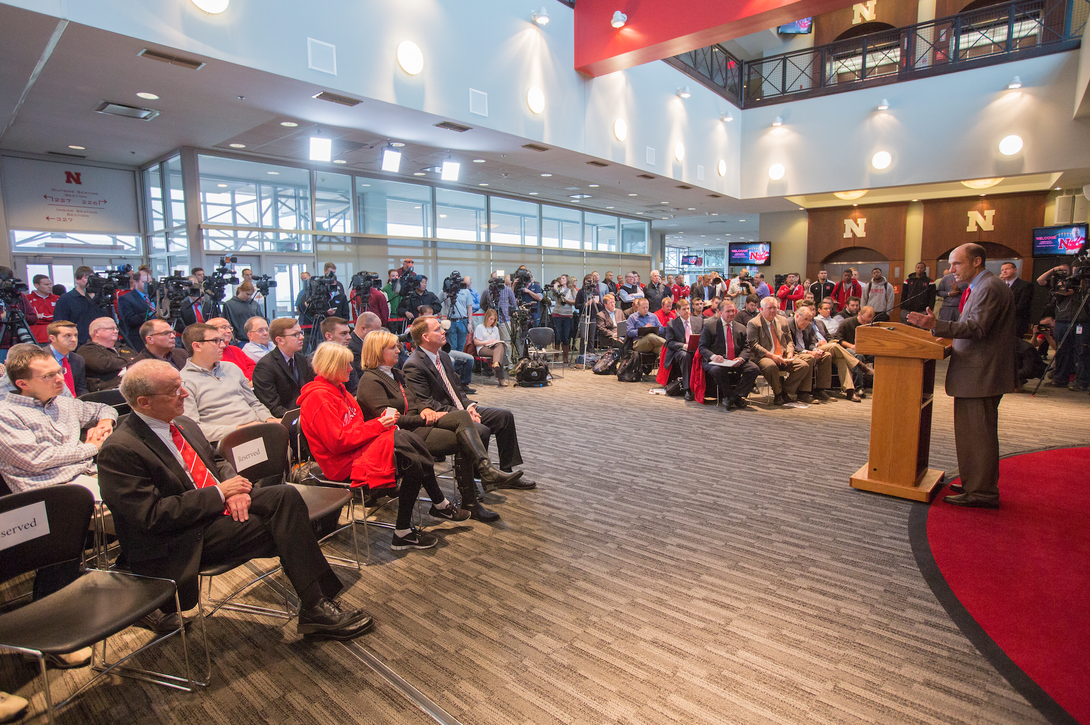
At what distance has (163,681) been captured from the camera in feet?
7.10

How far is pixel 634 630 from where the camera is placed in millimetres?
2463

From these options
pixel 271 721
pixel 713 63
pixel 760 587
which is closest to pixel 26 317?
pixel 271 721

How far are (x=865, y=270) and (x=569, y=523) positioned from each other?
14.3 m

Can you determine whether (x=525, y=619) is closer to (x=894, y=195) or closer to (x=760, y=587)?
(x=760, y=587)

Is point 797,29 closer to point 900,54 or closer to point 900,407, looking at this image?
point 900,54

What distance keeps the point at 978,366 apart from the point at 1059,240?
38.2ft

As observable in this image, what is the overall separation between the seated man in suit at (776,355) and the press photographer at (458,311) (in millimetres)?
4754

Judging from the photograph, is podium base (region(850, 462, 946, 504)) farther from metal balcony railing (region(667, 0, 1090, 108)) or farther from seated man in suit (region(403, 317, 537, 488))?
metal balcony railing (region(667, 0, 1090, 108))

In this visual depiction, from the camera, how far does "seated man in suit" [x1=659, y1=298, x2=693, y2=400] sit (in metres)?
7.43

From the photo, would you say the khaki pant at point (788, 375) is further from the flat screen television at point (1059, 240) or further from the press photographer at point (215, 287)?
the flat screen television at point (1059, 240)

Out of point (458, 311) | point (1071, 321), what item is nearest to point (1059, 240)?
point (1071, 321)

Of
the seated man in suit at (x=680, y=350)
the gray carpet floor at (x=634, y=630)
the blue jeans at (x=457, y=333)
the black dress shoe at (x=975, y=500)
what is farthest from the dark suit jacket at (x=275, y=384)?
the blue jeans at (x=457, y=333)

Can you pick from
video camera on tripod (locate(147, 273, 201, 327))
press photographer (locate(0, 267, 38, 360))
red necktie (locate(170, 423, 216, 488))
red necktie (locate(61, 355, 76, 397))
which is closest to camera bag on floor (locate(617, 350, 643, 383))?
video camera on tripod (locate(147, 273, 201, 327))

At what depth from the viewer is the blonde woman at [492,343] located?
8617 mm
